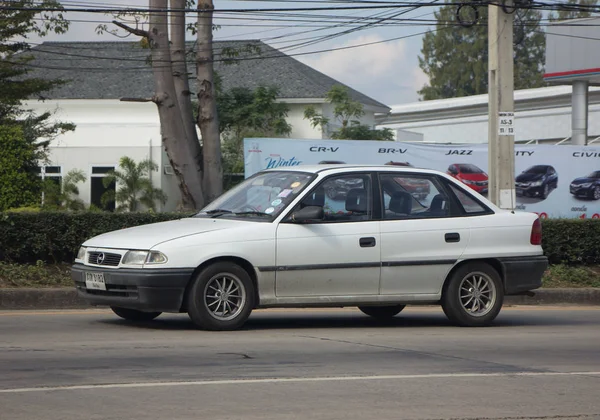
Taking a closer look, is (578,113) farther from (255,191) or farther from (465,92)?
(465,92)

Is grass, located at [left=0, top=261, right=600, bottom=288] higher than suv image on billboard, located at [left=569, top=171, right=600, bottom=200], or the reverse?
suv image on billboard, located at [left=569, top=171, right=600, bottom=200]

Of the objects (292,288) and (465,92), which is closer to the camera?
(292,288)

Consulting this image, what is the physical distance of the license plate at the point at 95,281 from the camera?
31.6ft

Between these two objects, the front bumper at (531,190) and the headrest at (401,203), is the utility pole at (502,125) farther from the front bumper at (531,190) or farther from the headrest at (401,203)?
the headrest at (401,203)

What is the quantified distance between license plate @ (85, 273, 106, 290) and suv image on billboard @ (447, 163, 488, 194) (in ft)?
36.8

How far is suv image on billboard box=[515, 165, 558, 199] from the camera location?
20.2 metres

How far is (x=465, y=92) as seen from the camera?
7869 cm

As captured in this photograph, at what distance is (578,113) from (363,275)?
19499mm

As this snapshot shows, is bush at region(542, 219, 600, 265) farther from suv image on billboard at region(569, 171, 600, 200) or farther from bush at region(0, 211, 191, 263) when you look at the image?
bush at region(0, 211, 191, 263)

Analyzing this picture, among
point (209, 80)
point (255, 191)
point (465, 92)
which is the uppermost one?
point (465, 92)

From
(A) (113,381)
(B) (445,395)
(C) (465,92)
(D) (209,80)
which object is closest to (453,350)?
(B) (445,395)

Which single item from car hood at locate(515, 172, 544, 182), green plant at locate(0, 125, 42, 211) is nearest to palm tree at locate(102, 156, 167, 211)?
green plant at locate(0, 125, 42, 211)

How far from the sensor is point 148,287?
9.35 m

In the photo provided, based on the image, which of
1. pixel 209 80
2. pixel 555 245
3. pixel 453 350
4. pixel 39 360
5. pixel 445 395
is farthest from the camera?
pixel 209 80
